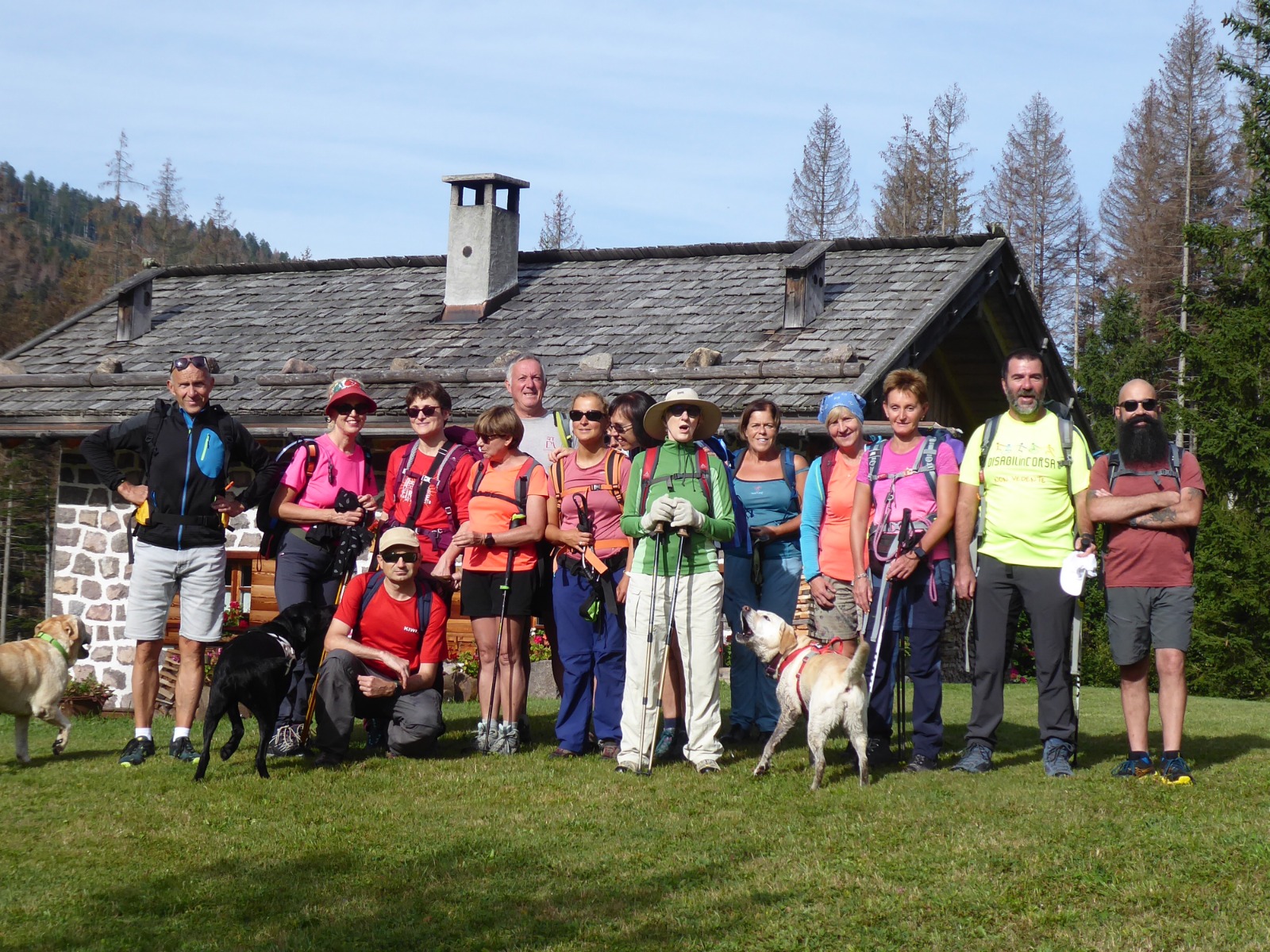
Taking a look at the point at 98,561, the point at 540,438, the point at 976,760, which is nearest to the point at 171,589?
the point at 540,438

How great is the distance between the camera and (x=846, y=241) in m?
15.0

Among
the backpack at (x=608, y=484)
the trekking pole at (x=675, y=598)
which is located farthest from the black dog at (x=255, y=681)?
the trekking pole at (x=675, y=598)

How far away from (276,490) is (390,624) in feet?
3.19

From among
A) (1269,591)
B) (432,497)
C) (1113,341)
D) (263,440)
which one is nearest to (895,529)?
(432,497)

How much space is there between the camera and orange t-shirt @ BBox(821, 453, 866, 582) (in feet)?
22.7

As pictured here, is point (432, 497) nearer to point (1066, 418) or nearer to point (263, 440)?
point (1066, 418)

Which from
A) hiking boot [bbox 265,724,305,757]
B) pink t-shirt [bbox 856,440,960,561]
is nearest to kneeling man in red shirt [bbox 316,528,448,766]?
hiking boot [bbox 265,724,305,757]

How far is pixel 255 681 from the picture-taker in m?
6.58

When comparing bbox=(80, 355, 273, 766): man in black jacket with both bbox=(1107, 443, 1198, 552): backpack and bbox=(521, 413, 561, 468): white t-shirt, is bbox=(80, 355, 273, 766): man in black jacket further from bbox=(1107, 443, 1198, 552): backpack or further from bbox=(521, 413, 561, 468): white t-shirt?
bbox=(1107, 443, 1198, 552): backpack

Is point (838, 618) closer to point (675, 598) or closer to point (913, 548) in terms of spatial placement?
point (913, 548)

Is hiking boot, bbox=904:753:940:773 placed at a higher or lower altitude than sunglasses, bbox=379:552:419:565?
lower

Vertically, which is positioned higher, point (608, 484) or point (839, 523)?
point (608, 484)

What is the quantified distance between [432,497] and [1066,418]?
11.1 ft

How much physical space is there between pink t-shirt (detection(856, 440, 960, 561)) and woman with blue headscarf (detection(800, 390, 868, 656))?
0.74 ft
